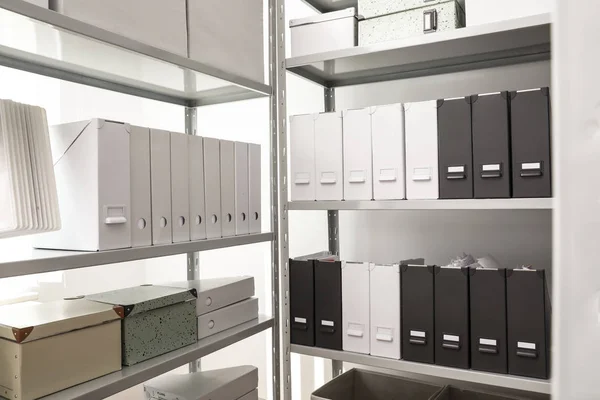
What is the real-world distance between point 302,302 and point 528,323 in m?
0.70

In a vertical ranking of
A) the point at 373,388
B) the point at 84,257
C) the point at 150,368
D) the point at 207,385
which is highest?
the point at 84,257

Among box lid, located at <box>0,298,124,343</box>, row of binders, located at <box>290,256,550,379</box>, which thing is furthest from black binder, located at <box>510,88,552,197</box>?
box lid, located at <box>0,298,124,343</box>

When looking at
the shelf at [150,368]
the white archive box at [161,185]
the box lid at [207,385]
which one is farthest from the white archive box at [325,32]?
the box lid at [207,385]

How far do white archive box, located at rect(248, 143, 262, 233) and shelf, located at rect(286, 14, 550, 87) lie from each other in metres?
0.33

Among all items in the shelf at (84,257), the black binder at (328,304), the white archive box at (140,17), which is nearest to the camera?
the shelf at (84,257)

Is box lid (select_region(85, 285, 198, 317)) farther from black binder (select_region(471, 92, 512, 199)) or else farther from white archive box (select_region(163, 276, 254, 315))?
black binder (select_region(471, 92, 512, 199))

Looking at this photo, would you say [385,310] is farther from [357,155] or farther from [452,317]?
[357,155]

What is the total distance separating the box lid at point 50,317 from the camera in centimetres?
102

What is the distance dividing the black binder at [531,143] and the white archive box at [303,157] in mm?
622

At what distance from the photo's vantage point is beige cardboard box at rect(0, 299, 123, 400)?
1008 millimetres

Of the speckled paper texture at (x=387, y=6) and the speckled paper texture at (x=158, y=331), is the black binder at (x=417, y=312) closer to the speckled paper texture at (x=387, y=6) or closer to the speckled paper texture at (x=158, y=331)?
the speckled paper texture at (x=158, y=331)

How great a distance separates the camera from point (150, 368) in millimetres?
1239

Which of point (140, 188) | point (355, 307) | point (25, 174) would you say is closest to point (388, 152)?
point (355, 307)

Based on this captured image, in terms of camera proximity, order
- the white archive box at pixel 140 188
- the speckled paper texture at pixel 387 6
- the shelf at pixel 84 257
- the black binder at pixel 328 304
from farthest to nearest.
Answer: the black binder at pixel 328 304 → the speckled paper texture at pixel 387 6 → the white archive box at pixel 140 188 → the shelf at pixel 84 257
